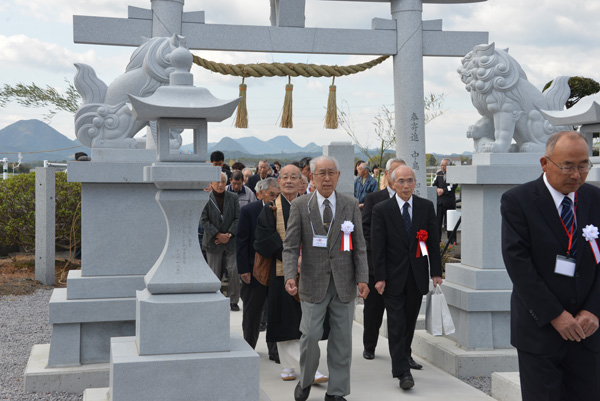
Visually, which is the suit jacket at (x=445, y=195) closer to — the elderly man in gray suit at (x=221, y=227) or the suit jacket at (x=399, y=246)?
the elderly man in gray suit at (x=221, y=227)

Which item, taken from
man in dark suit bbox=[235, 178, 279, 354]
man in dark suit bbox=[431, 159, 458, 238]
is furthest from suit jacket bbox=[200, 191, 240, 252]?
man in dark suit bbox=[431, 159, 458, 238]

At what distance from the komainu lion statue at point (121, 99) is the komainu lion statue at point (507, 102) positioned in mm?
2774

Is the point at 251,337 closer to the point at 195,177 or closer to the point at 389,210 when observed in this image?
the point at 389,210

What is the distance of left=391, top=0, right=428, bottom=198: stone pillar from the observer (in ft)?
32.7

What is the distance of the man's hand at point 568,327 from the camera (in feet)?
9.72

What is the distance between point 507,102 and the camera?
616 centimetres

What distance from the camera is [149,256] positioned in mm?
5465

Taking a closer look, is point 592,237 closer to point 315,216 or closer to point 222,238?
point 315,216

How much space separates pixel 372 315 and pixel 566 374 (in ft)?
9.96

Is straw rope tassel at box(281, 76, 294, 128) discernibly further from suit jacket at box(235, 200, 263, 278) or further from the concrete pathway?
the concrete pathway

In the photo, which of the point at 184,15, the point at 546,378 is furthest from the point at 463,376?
the point at 184,15

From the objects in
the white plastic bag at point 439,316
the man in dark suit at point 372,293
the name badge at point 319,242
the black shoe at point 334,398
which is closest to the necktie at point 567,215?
the name badge at point 319,242

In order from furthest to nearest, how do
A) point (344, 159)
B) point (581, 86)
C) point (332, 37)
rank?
point (581, 86) → point (344, 159) → point (332, 37)

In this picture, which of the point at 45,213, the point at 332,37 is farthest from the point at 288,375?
the point at 332,37
